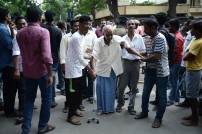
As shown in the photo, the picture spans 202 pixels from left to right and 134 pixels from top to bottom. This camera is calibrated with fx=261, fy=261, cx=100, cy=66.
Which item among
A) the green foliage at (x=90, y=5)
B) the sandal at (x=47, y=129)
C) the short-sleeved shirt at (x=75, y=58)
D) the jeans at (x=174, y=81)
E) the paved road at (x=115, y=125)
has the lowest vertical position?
the paved road at (x=115, y=125)

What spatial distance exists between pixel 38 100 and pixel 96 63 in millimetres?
1961

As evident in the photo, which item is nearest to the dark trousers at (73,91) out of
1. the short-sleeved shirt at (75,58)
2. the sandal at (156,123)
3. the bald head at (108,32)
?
the short-sleeved shirt at (75,58)

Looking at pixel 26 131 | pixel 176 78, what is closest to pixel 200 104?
pixel 176 78

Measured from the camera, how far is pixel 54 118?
5262mm

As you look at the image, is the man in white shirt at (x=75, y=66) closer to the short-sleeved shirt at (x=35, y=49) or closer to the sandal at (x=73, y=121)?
the sandal at (x=73, y=121)

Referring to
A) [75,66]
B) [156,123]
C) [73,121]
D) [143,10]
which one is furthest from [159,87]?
[143,10]

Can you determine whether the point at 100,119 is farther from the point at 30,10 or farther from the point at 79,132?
the point at 30,10

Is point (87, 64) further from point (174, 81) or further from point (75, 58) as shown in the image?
point (174, 81)

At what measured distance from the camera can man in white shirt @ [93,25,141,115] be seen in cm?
529

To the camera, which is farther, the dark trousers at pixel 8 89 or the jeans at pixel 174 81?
the jeans at pixel 174 81

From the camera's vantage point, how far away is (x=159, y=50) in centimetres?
454

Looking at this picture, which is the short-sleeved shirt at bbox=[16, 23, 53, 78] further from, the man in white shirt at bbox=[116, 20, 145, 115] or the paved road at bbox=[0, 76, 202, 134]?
the man in white shirt at bbox=[116, 20, 145, 115]

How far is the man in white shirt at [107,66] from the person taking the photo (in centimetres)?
529

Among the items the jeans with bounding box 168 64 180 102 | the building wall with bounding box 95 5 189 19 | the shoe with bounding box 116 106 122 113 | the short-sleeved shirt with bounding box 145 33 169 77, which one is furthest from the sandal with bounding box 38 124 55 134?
the building wall with bounding box 95 5 189 19
